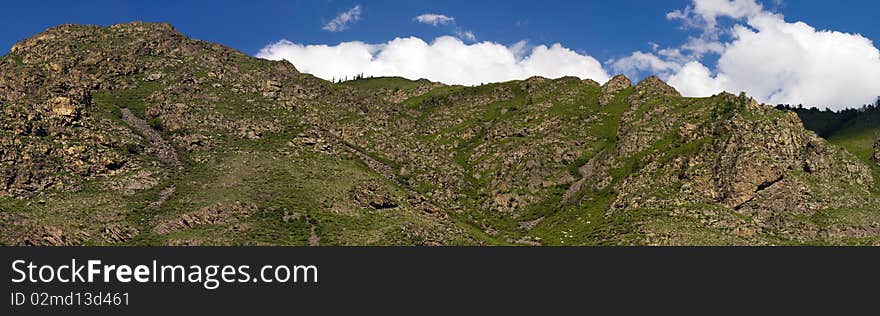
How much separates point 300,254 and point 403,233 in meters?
121

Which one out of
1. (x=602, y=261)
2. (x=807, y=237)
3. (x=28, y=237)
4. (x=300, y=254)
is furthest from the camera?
(x=807, y=237)

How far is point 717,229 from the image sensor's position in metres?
199

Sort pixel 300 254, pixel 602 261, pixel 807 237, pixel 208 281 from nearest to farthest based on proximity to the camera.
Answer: pixel 208 281, pixel 300 254, pixel 602 261, pixel 807 237

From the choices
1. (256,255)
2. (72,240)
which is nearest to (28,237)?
(72,240)

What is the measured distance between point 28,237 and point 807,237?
633ft

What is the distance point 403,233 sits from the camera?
652 ft

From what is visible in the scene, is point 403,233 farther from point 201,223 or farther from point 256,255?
point 256,255

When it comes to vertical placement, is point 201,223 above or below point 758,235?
above

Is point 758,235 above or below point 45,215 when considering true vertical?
below

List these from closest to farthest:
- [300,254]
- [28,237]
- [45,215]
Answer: [300,254] < [28,237] < [45,215]

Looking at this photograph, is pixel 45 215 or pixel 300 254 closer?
pixel 300 254

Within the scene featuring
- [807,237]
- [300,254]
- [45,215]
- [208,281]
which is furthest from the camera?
[807,237]

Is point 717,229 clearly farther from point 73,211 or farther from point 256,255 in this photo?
point 73,211

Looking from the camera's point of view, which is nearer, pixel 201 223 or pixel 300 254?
pixel 300 254
